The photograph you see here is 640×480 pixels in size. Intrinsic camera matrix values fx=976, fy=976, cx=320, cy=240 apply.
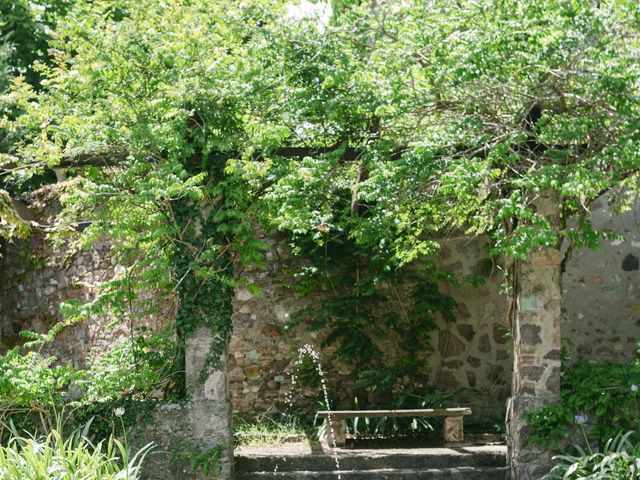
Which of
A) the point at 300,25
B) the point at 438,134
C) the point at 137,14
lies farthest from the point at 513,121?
the point at 137,14

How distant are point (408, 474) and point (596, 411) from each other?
60.7 inches

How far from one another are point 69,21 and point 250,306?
146 inches

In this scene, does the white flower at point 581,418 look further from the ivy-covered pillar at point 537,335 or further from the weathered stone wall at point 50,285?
the weathered stone wall at point 50,285

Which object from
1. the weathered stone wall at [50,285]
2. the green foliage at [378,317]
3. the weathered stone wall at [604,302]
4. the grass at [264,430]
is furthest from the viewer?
the weathered stone wall at [50,285]

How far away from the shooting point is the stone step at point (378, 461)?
26.2 feet

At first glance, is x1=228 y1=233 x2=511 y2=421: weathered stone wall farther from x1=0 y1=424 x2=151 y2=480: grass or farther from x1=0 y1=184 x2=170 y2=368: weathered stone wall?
x1=0 y1=424 x2=151 y2=480: grass

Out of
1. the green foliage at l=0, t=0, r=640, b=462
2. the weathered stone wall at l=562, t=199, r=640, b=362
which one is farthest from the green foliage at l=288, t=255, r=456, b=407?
the green foliage at l=0, t=0, r=640, b=462

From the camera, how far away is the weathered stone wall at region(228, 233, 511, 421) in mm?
9984

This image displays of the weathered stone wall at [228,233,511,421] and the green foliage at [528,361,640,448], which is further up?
the weathered stone wall at [228,233,511,421]

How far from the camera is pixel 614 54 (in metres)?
6.38

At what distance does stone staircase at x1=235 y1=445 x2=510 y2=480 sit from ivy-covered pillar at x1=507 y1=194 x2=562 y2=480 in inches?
17.0

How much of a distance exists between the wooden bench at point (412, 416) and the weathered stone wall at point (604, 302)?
156cm

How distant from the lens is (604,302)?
31.5ft

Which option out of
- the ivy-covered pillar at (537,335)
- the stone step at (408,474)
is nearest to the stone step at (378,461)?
the stone step at (408,474)
